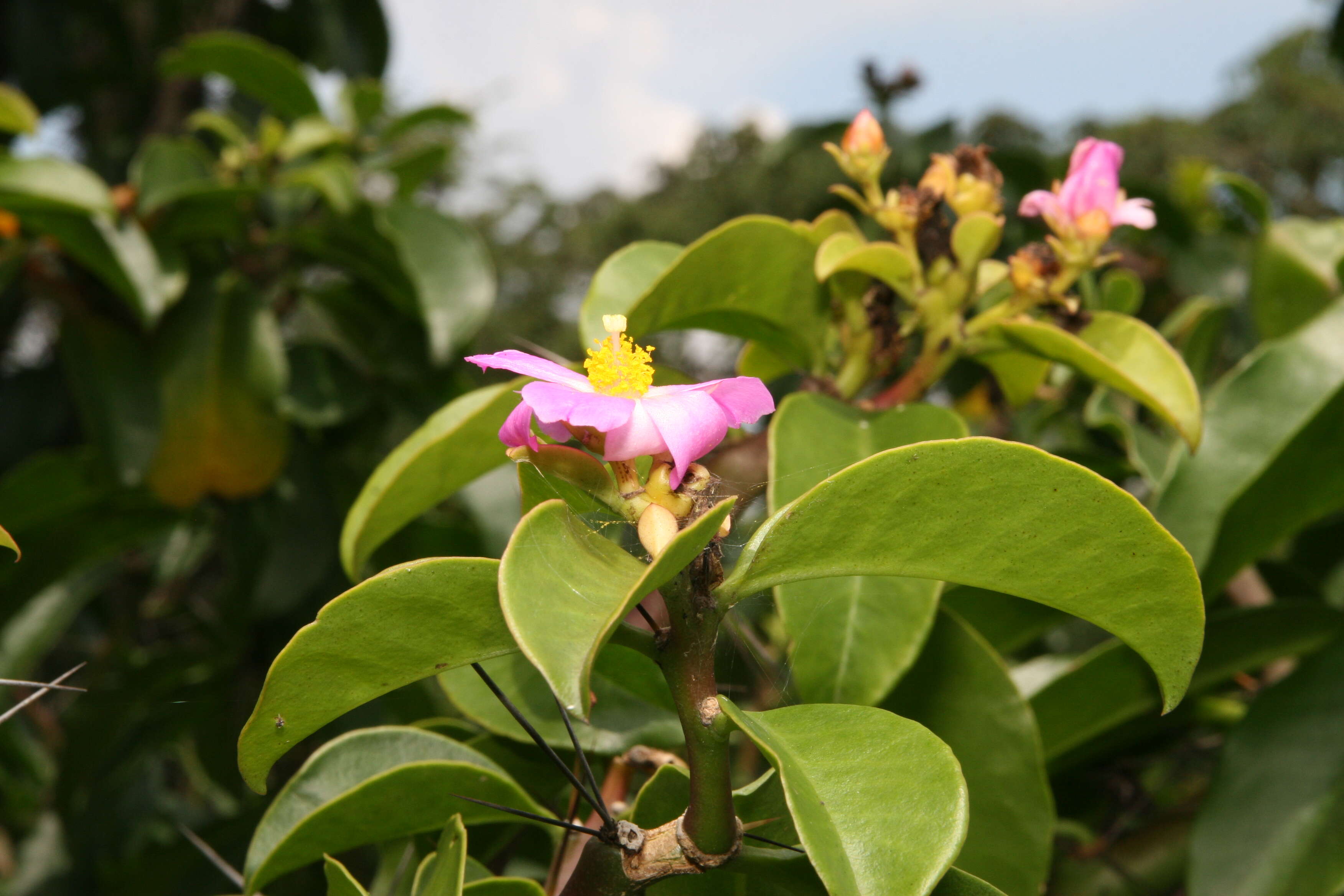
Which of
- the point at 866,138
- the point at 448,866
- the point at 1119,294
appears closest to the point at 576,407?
the point at 448,866

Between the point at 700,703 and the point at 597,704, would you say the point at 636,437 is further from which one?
the point at 597,704

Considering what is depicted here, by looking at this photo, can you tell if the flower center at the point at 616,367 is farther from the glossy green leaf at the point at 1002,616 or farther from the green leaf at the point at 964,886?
the glossy green leaf at the point at 1002,616

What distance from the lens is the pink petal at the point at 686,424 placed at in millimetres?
452

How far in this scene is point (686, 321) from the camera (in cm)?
78

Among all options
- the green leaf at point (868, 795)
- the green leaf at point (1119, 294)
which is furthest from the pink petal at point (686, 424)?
the green leaf at point (1119, 294)

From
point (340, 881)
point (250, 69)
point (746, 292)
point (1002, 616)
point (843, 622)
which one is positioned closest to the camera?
point (340, 881)

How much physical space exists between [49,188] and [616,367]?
3.22ft

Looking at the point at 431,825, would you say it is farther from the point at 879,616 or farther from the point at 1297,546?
the point at 1297,546

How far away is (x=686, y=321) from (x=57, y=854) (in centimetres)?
145

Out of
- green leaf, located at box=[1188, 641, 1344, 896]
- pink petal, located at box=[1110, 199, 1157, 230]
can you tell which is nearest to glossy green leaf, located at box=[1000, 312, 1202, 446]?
pink petal, located at box=[1110, 199, 1157, 230]

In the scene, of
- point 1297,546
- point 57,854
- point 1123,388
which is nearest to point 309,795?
point 1123,388

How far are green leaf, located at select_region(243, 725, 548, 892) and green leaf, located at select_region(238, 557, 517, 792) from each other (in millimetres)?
120

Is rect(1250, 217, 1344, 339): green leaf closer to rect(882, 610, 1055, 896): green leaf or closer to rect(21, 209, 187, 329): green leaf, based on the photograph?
rect(882, 610, 1055, 896): green leaf

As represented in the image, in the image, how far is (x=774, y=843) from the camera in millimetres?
493
